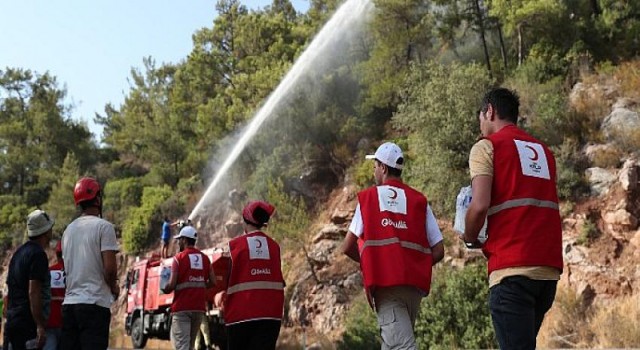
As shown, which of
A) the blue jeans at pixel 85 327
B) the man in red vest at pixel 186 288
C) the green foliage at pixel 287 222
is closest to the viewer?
the blue jeans at pixel 85 327

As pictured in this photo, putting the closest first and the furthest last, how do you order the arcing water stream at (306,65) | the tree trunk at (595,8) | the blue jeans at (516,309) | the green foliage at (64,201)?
the blue jeans at (516,309), the tree trunk at (595,8), the arcing water stream at (306,65), the green foliage at (64,201)

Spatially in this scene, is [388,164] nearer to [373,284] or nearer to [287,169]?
[373,284]

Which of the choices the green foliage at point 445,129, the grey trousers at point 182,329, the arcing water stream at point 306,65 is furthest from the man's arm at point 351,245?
the arcing water stream at point 306,65

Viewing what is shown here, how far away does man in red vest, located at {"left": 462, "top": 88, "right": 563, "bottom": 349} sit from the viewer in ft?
14.6

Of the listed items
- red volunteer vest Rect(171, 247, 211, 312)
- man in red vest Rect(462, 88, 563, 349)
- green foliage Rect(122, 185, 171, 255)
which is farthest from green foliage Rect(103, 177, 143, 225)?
man in red vest Rect(462, 88, 563, 349)

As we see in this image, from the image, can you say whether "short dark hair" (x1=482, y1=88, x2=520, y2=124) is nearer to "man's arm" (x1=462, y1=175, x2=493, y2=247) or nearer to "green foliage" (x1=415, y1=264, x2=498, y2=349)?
"man's arm" (x1=462, y1=175, x2=493, y2=247)

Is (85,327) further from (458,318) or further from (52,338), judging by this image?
(458,318)

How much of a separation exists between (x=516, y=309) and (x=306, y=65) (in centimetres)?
2627

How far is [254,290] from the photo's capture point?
25.6ft

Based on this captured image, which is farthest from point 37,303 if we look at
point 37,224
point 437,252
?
point 437,252

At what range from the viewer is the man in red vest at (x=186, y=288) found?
1087 cm

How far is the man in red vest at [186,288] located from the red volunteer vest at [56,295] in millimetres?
1513

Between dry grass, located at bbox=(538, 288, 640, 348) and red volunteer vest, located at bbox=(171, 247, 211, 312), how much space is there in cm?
579

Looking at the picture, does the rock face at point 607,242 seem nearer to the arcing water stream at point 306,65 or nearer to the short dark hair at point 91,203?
the short dark hair at point 91,203
